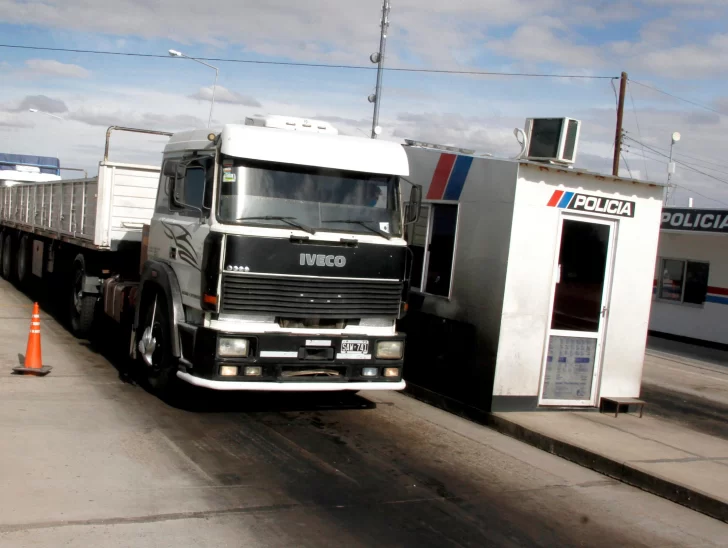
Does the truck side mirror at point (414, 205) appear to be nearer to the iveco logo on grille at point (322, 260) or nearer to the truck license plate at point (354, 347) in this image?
Answer: the iveco logo on grille at point (322, 260)

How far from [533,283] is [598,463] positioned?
2345 mm

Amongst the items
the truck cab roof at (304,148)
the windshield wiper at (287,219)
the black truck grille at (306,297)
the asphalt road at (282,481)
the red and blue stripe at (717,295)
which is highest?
the truck cab roof at (304,148)

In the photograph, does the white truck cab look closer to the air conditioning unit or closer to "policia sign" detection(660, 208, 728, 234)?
the air conditioning unit

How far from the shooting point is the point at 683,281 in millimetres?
21125

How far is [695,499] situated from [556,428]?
207 centimetres

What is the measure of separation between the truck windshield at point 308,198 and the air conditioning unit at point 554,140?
7.50 ft

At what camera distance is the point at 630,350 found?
10102 mm

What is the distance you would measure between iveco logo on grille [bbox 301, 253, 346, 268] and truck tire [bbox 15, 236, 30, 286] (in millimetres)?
12397

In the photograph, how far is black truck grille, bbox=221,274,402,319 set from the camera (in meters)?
7.53

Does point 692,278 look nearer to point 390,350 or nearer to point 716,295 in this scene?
point 716,295

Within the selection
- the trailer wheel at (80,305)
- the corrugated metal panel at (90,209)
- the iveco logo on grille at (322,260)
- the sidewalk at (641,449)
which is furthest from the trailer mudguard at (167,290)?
the sidewalk at (641,449)

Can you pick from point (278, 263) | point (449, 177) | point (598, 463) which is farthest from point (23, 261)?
point (598, 463)

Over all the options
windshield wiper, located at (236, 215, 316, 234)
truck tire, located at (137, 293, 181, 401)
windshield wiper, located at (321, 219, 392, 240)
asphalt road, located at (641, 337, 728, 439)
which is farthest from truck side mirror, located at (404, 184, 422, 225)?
asphalt road, located at (641, 337, 728, 439)

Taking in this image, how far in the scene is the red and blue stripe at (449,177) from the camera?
9914mm
